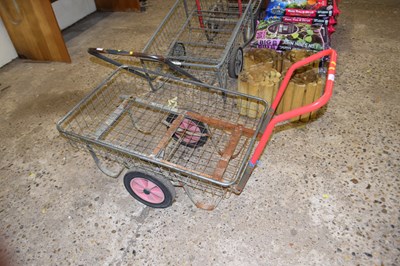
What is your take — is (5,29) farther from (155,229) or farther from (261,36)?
(155,229)

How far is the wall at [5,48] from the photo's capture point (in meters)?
3.86

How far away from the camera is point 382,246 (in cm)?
179

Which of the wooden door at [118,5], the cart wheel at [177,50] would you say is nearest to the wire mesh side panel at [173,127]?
the cart wheel at [177,50]

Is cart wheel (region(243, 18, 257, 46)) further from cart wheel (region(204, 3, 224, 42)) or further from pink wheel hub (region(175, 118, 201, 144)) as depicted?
pink wheel hub (region(175, 118, 201, 144))

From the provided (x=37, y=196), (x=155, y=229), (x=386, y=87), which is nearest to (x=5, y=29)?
(x=37, y=196)

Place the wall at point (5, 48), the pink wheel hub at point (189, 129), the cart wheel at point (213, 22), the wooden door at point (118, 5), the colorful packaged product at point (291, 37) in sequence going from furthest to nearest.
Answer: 1. the wooden door at point (118, 5)
2. the wall at point (5, 48)
3. the cart wheel at point (213, 22)
4. the colorful packaged product at point (291, 37)
5. the pink wheel hub at point (189, 129)

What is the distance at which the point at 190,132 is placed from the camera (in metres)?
2.33

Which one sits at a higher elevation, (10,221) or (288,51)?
(288,51)

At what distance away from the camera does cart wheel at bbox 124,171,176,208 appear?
1.86m

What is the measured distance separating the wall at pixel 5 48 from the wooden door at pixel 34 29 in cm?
5

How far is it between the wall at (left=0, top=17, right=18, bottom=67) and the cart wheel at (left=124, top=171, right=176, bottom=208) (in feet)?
10.3

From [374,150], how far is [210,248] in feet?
5.00

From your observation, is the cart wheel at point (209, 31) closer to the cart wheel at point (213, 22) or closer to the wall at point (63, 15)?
the cart wheel at point (213, 22)

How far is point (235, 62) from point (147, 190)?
166 centimetres
